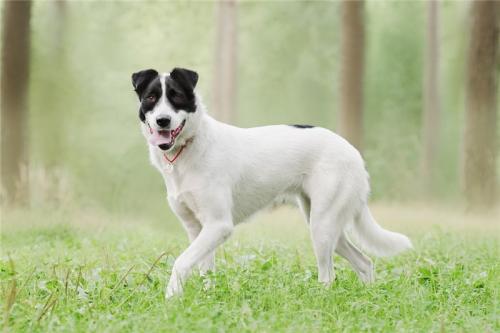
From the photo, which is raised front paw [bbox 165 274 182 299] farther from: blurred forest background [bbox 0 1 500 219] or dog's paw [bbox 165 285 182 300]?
blurred forest background [bbox 0 1 500 219]

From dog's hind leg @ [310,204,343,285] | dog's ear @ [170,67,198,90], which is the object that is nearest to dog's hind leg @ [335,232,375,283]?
dog's hind leg @ [310,204,343,285]

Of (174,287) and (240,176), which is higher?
(240,176)

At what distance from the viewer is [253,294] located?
5281 millimetres

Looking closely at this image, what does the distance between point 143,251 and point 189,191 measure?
2.72 meters

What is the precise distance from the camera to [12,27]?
1223 centimetres

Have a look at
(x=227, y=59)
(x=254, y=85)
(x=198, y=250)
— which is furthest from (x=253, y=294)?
(x=254, y=85)

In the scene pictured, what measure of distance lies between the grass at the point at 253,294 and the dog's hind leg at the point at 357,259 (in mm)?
92

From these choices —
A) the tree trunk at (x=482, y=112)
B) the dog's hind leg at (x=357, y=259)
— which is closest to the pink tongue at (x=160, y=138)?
the dog's hind leg at (x=357, y=259)

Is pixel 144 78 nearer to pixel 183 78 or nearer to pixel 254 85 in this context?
pixel 183 78

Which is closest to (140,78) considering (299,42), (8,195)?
(8,195)

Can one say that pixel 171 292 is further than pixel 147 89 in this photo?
No

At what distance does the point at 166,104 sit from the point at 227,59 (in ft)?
31.5

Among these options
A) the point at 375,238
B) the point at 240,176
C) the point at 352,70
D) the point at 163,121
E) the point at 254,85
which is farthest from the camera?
the point at 254,85

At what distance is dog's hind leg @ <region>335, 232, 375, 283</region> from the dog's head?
6.11 ft
